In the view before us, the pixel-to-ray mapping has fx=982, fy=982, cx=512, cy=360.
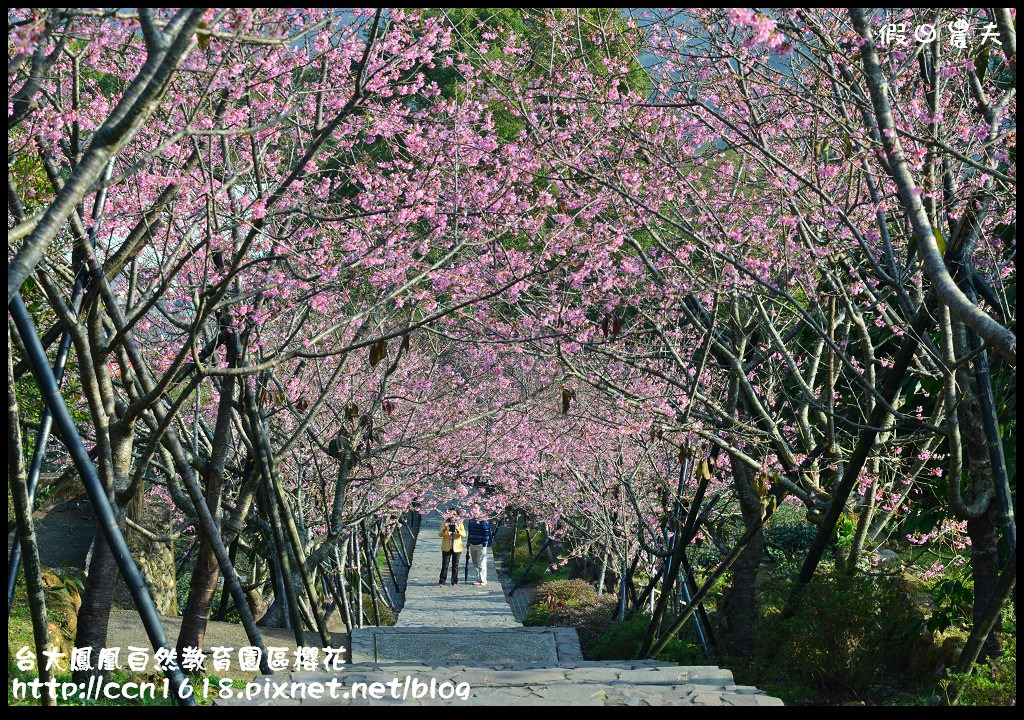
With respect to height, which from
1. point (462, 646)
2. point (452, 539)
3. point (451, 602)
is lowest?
point (451, 602)

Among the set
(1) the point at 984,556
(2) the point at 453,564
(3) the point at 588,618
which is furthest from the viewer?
(2) the point at 453,564

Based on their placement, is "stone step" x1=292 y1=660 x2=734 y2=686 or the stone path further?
"stone step" x1=292 y1=660 x2=734 y2=686

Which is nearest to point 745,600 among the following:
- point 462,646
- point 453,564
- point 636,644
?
point 636,644

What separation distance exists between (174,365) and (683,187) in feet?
14.9

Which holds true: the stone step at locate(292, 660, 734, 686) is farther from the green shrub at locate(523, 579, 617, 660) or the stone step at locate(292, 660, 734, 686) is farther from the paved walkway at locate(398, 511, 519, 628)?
the green shrub at locate(523, 579, 617, 660)

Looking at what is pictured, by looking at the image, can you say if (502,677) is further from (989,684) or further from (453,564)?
(453,564)

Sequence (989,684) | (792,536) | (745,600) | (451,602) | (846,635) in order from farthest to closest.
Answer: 1. (792,536)
2. (451,602)
3. (745,600)
4. (846,635)
5. (989,684)

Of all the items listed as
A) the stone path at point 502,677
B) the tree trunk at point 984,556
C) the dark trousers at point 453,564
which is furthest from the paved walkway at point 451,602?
the tree trunk at point 984,556

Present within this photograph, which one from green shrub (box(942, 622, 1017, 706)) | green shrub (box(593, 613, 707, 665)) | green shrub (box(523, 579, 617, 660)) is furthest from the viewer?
green shrub (box(523, 579, 617, 660))

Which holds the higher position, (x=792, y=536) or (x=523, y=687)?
(x=792, y=536)

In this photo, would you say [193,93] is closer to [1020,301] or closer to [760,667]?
[1020,301]

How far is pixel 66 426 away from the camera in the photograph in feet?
15.4

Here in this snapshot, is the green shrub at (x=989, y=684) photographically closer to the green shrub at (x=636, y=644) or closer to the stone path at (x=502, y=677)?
the stone path at (x=502, y=677)

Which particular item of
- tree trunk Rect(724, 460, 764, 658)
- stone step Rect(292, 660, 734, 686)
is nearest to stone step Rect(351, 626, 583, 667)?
tree trunk Rect(724, 460, 764, 658)
